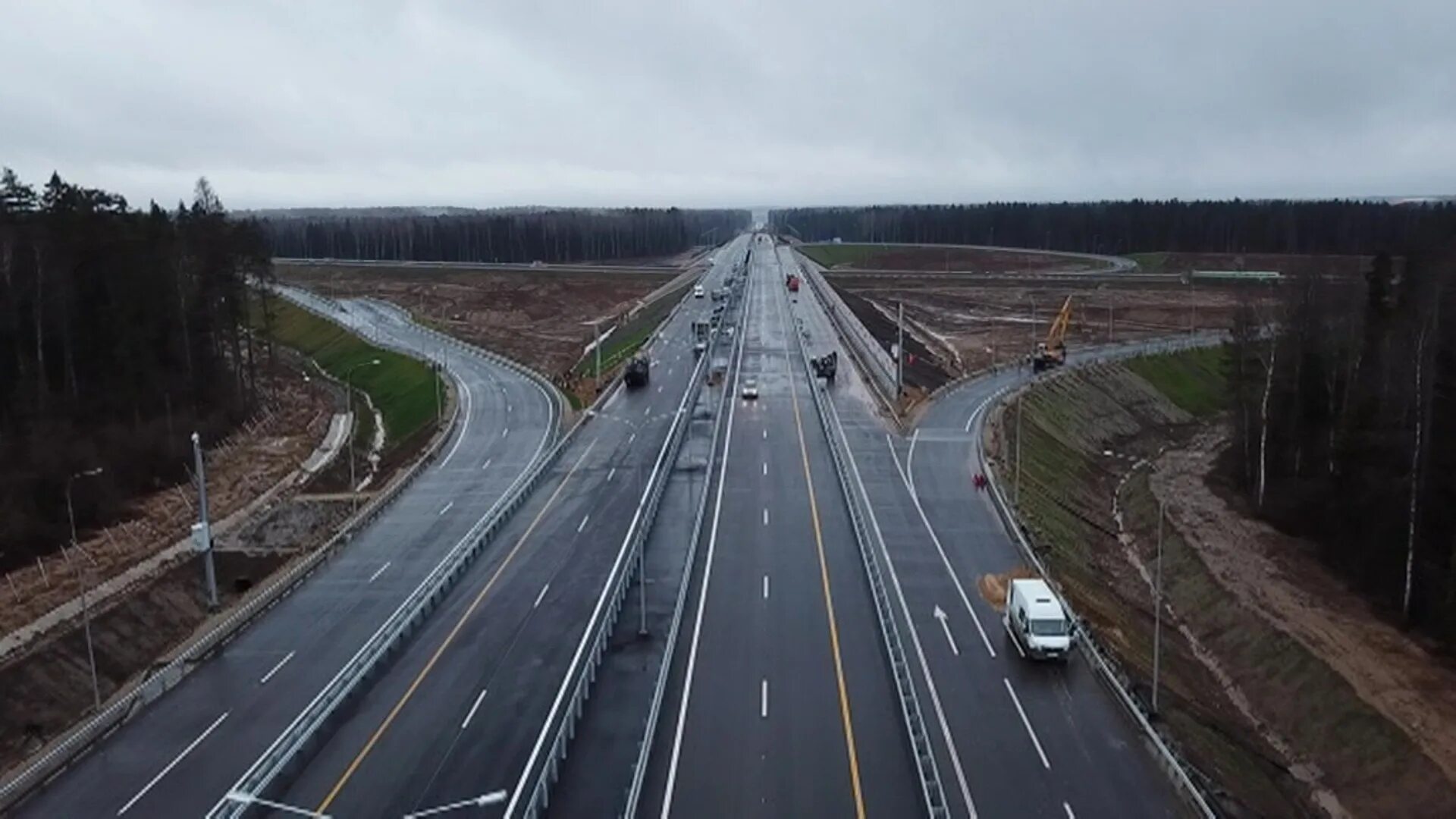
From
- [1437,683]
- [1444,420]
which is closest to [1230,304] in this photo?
[1444,420]

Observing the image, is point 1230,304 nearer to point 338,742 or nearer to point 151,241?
point 151,241

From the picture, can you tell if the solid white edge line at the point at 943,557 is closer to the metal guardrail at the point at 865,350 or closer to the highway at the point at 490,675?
the metal guardrail at the point at 865,350

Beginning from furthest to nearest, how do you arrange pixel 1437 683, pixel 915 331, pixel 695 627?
pixel 915 331 → pixel 1437 683 → pixel 695 627

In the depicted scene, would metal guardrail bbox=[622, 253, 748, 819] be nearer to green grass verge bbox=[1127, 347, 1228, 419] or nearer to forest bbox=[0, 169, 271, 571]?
forest bbox=[0, 169, 271, 571]

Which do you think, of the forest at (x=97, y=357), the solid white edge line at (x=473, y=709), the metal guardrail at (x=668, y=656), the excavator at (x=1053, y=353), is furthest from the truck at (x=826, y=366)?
the solid white edge line at (x=473, y=709)

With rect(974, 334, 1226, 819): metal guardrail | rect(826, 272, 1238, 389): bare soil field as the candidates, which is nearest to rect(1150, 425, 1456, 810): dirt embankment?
rect(974, 334, 1226, 819): metal guardrail

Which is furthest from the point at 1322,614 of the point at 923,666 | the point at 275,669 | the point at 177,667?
the point at 177,667
